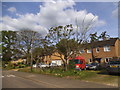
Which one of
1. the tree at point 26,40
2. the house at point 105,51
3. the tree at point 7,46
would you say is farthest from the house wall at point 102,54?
the tree at point 7,46

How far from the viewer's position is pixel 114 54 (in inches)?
1182

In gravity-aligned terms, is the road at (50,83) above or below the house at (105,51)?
below

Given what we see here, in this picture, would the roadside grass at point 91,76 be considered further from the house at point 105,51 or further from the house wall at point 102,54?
the house wall at point 102,54

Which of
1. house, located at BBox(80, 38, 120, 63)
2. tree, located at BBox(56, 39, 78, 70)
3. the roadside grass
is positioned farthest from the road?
house, located at BBox(80, 38, 120, 63)

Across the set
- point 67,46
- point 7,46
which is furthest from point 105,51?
point 7,46

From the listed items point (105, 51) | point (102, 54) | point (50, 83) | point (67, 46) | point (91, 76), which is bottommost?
point (50, 83)

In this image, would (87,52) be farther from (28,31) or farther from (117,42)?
(28,31)

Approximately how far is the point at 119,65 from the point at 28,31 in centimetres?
2993

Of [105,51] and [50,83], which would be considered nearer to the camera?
[50,83]

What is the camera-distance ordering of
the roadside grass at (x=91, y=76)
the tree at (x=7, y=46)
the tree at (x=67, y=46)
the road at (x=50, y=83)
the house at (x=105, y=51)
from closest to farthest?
the road at (x=50, y=83)
the roadside grass at (x=91, y=76)
the tree at (x=67, y=46)
the house at (x=105, y=51)
the tree at (x=7, y=46)

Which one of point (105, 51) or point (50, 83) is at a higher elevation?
point (105, 51)

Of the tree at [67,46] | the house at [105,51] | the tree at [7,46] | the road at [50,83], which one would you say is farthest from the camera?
the tree at [7,46]

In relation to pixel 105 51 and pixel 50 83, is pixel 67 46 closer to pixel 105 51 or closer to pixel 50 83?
pixel 50 83

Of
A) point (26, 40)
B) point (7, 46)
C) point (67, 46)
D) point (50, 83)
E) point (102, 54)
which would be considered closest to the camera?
point (50, 83)
